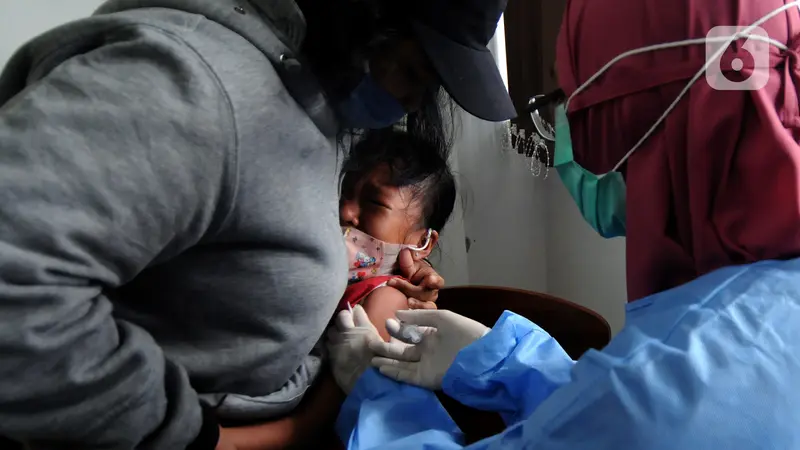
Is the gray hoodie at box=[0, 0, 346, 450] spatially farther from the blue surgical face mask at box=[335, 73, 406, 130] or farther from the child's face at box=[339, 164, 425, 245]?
the child's face at box=[339, 164, 425, 245]

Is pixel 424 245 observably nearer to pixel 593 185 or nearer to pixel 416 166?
pixel 416 166

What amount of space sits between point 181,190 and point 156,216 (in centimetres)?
3

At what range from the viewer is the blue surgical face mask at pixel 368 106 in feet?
1.93

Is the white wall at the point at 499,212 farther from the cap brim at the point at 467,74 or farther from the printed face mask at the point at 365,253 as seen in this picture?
the cap brim at the point at 467,74

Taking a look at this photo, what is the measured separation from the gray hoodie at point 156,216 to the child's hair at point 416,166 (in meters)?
0.36

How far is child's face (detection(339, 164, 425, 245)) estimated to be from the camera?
42.8 inches

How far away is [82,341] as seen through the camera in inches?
17.1

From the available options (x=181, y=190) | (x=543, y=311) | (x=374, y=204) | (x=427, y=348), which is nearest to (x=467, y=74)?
(x=181, y=190)

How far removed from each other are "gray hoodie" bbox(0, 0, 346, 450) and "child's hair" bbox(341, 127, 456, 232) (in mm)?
362

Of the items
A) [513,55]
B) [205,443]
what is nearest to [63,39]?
[205,443]

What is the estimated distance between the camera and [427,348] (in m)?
0.89

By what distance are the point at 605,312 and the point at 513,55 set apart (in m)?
0.74

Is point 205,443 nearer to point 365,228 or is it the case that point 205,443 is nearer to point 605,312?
point 365,228

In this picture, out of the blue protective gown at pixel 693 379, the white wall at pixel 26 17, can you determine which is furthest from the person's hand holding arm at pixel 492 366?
the white wall at pixel 26 17
